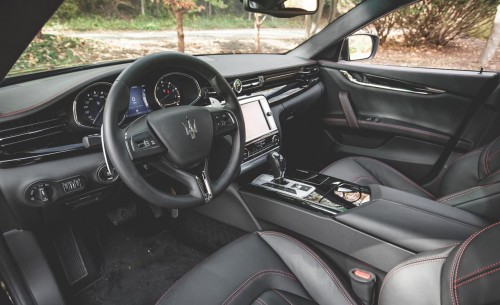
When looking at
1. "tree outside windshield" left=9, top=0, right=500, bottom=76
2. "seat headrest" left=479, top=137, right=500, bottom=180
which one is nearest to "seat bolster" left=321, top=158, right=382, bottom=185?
"seat headrest" left=479, top=137, right=500, bottom=180

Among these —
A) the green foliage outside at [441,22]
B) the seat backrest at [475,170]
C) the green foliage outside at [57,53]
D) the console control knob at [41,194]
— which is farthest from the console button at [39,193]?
the green foliage outside at [441,22]

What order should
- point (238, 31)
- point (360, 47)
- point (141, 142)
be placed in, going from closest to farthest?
point (141, 142) < point (360, 47) < point (238, 31)

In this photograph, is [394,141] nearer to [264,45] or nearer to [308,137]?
[308,137]

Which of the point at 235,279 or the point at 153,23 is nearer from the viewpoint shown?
the point at 235,279

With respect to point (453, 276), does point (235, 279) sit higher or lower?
lower

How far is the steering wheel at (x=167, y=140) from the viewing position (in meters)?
1.11

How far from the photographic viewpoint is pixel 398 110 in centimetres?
253

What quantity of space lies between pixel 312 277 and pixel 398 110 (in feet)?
5.33

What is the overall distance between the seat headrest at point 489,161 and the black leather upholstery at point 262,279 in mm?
864

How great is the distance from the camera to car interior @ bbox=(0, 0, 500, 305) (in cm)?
112

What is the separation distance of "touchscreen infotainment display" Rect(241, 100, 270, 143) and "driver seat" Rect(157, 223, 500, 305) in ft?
2.00

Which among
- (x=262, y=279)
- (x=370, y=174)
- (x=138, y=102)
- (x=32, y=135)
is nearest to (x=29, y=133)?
(x=32, y=135)

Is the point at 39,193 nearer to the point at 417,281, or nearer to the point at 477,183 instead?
the point at 417,281

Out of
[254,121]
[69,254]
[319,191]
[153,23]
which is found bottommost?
[69,254]
